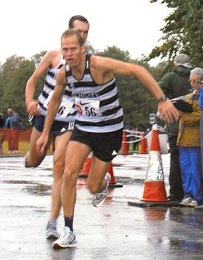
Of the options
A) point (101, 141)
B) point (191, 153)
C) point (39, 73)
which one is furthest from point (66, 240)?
point (191, 153)

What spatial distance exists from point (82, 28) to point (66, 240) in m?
1.98

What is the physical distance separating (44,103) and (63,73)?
2.82ft

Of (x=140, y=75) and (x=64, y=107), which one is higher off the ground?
(x=140, y=75)

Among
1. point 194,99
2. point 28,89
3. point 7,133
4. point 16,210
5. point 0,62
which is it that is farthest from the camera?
point 0,62

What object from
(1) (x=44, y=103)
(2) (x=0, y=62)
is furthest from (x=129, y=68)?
(2) (x=0, y=62)

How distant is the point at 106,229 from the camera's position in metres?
9.73

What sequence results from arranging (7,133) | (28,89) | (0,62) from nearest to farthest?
(28,89)
(7,133)
(0,62)

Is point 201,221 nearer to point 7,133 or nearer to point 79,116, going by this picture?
point 79,116

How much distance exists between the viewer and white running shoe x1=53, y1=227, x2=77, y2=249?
8.33 metres

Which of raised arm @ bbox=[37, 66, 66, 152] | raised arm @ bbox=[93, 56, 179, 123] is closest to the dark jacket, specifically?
raised arm @ bbox=[37, 66, 66, 152]

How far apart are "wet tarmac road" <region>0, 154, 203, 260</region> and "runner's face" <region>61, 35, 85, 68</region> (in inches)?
63.1

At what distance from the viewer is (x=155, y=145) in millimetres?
13172

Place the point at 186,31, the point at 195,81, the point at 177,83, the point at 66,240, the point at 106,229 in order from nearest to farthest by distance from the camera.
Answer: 1. the point at 66,240
2. the point at 106,229
3. the point at 195,81
4. the point at 177,83
5. the point at 186,31

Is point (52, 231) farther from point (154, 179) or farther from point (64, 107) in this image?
point (154, 179)
